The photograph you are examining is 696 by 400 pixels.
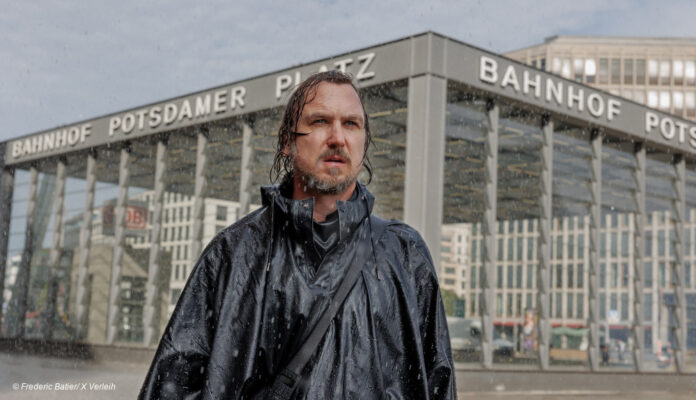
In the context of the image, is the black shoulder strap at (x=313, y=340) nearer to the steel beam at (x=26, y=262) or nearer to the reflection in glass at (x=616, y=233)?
the reflection in glass at (x=616, y=233)

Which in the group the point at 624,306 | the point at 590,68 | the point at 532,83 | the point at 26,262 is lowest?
the point at 624,306

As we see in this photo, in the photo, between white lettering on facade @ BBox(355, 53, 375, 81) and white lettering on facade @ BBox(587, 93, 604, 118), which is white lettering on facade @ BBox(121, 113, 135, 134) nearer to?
white lettering on facade @ BBox(355, 53, 375, 81)

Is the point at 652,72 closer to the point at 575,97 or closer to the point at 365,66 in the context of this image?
the point at 575,97

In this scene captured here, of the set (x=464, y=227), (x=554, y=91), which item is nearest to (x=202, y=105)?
(x=464, y=227)

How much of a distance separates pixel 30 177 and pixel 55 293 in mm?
3961

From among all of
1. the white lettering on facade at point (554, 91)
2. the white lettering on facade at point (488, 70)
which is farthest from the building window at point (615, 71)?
the white lettering on facade at point (488, 70)

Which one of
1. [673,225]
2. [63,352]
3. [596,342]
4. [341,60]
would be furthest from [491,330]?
[63,352]

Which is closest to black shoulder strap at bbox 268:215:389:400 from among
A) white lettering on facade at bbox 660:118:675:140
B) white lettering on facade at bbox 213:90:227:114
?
white lettering on facade at bbox 213:90:227:114

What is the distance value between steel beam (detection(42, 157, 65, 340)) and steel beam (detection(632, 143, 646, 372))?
16.7 metres

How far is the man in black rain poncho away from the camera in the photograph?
197 cm

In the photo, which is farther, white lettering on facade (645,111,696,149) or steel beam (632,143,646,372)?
steel beam (632,143,646,372)

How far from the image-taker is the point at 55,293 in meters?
27.8

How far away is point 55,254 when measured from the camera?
2823cm

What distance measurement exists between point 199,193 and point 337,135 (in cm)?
2115
